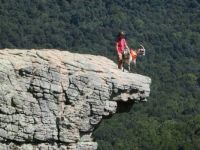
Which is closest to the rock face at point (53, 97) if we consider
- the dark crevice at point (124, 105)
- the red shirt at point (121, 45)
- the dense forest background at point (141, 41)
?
the dark crevice at point (124, 105)

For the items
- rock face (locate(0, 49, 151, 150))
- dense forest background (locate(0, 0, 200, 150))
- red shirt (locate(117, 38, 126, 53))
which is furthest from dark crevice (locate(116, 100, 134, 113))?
dense forest background (locate(0, 0, 200, 150))

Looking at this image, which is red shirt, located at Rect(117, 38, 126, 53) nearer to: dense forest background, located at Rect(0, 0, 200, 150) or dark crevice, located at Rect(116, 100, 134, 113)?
dark crevice, located at Rect(116, 100, 134, 113)

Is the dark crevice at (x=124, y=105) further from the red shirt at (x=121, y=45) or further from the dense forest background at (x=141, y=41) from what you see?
the dense forest background at (x=141, y=41)

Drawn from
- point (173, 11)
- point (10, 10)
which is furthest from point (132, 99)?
point (173, 11)

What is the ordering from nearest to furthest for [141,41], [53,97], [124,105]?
[53,97]
[124,105]
[141,41]

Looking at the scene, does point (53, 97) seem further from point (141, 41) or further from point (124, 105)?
point (141, 41)

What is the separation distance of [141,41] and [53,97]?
13946cm

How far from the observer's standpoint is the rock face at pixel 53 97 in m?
20.1

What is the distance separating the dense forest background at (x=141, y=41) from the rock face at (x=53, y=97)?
2540 inches

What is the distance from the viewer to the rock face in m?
20.1

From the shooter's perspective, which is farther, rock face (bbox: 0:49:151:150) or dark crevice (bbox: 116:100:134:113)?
dark crevice (bbox: 116:100:134:113)

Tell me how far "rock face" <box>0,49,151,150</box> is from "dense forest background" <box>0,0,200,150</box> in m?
64.5

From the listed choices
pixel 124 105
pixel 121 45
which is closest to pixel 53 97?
pixel 124 105

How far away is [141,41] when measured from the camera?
159500 millimetres
